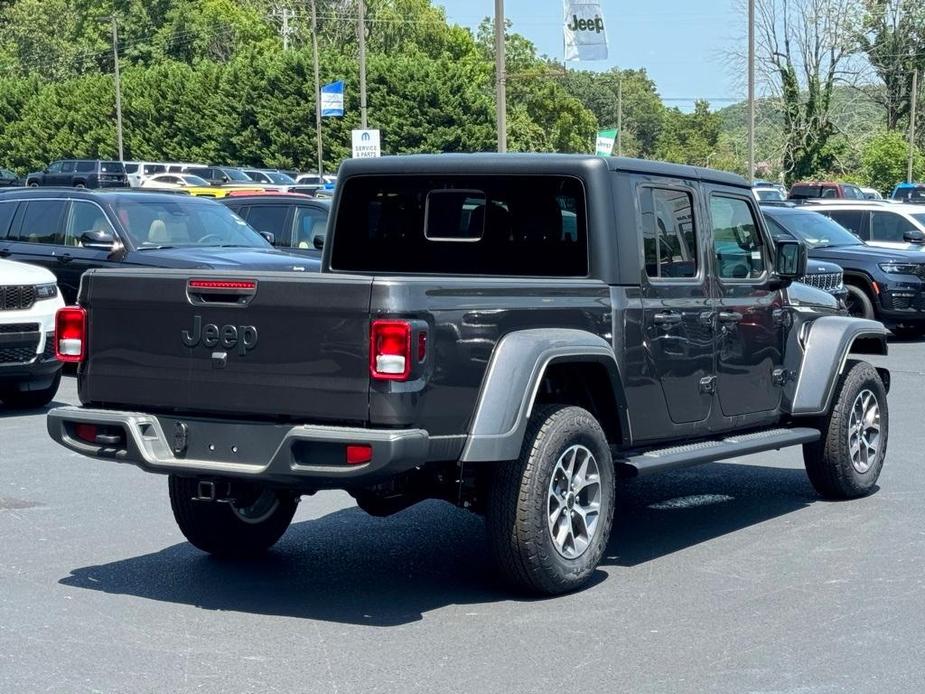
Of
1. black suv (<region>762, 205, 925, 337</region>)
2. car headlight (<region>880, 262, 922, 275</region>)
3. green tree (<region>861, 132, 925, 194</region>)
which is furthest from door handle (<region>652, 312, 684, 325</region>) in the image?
green tree (<region>861, 132, 925, 194</region>)

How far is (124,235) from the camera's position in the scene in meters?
15.1

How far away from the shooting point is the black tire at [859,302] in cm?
2042

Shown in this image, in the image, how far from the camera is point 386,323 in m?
5.80

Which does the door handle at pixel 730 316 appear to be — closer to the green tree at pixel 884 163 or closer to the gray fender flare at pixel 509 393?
the gray fender flare at pixel 509 393

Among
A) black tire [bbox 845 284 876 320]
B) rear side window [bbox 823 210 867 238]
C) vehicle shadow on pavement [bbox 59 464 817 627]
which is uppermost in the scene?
rear side window [bbox 823 210 867 238]

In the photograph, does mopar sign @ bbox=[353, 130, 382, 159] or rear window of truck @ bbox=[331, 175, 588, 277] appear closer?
rear window of truck @ bbox=[331, 175, 588, 277]

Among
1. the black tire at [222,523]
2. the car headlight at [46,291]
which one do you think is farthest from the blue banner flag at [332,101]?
the black tire at [222,523]

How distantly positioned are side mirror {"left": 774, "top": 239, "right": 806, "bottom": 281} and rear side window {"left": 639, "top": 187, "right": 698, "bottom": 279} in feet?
2.91

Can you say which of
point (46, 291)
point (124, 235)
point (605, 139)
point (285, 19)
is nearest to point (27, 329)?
point (46, 291)

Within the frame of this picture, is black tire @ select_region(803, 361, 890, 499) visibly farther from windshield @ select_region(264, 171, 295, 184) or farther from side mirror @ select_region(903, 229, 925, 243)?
windshield @ select_region(264, 171, 295, 184)

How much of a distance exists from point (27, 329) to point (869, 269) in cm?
1226

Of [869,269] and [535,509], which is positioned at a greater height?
[869,269]

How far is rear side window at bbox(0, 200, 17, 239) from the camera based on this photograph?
16484 mm

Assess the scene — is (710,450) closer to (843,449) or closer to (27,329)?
(843,449)
